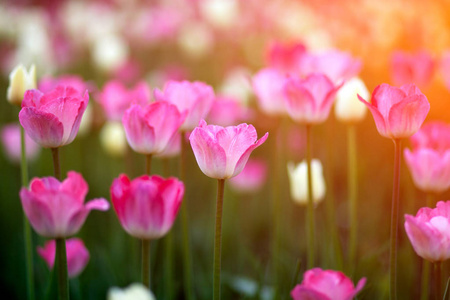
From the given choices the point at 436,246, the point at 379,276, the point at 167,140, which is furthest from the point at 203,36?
the point at 436,246

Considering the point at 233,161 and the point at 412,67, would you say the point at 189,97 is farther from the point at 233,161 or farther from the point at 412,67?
the point at 412,67

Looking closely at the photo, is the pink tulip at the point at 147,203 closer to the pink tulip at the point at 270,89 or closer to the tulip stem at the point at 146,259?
the tulip stem at the point at 146,259

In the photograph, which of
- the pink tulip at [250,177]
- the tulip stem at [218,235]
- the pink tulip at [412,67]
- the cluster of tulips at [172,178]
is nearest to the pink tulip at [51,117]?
the cluster of tulips at [172,178]

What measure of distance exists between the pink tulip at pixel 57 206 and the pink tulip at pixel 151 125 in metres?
0.14

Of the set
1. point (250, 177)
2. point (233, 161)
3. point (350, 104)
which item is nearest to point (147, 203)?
point (233, 161)

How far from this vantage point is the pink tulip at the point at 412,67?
57.5 inches

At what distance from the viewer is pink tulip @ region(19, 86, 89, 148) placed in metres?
0.91

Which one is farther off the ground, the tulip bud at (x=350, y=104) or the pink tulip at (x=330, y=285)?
the tulip bud at (x=350, y=104)

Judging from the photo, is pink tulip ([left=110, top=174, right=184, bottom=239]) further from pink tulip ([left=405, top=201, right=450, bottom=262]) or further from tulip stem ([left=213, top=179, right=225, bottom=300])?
pink tulip ([left=405, top=201, right=450, bottom=262])

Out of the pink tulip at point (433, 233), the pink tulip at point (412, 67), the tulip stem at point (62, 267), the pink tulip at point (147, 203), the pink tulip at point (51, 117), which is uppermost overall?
the pink tulip at point (412, 67)

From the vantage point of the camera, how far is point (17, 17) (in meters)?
4.11

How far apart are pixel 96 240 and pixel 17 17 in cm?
262

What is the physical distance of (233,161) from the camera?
0.90 meters

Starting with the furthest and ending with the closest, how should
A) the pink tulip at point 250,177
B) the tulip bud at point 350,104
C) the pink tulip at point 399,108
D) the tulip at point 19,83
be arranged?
the pink tulip at point 250,177 < the tulip bud at point 350,104 < the tulip at point 19,83 < the pink tulip at point 399,108
